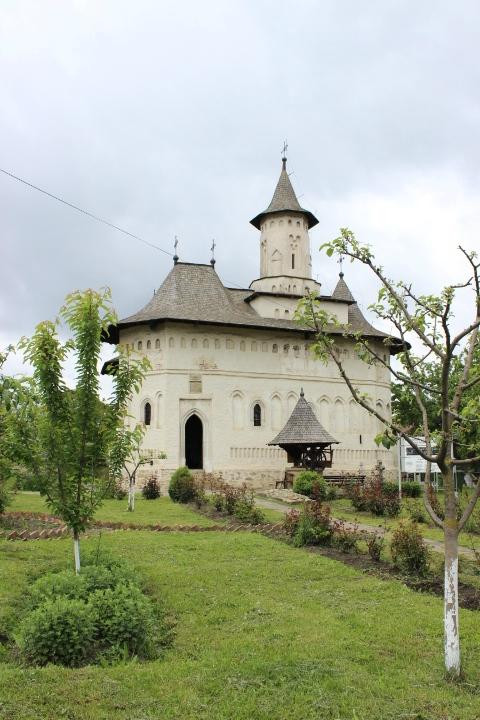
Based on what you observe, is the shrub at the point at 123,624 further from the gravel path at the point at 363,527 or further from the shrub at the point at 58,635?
the gravel path at the point at 363,527

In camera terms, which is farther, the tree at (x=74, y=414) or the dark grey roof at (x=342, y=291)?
the dark grey roof at (x=342, y=291)

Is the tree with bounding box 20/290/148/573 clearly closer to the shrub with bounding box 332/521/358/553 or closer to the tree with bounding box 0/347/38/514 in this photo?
the tree with bounding box 0/347/38/514

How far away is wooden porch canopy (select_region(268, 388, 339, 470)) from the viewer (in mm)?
25531

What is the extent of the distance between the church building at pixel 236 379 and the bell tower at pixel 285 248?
8cm

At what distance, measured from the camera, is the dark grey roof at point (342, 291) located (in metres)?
34.3

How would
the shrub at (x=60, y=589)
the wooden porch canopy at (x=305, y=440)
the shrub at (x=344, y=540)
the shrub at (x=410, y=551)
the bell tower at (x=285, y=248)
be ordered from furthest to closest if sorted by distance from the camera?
the bell tower at (x=285, y=248)
the wooden porch canopy at (x=305, y=440)
the shrub at (x=344, y=540)
the shrub at (x=410, y=551)
the shrub at (x=60, y=589)

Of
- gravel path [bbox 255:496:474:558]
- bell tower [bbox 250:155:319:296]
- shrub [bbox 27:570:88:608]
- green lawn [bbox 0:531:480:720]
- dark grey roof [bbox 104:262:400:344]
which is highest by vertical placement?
bell tower [bbox 250:155:319:296]

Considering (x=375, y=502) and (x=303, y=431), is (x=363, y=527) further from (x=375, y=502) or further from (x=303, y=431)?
(x=303, y=431)

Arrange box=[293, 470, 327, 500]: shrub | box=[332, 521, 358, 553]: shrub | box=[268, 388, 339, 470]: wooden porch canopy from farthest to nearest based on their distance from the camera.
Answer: box=[268, 388, 339, 470]: wooden porch canopy → box=[293, 470, 327, 500]: shrub → box=[332, 521, 358, 553]: shrub

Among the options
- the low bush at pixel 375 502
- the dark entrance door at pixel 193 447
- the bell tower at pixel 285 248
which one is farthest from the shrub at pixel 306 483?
the bell tower at pixel 285 248

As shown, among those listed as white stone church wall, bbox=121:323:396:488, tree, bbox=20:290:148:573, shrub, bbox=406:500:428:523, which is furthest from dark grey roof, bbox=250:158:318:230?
tree, bbox=20:290:148:573

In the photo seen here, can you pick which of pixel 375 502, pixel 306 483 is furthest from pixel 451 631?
pixel 306 483

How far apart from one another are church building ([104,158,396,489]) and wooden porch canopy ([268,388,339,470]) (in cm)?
299

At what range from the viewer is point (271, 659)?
6.02 m
